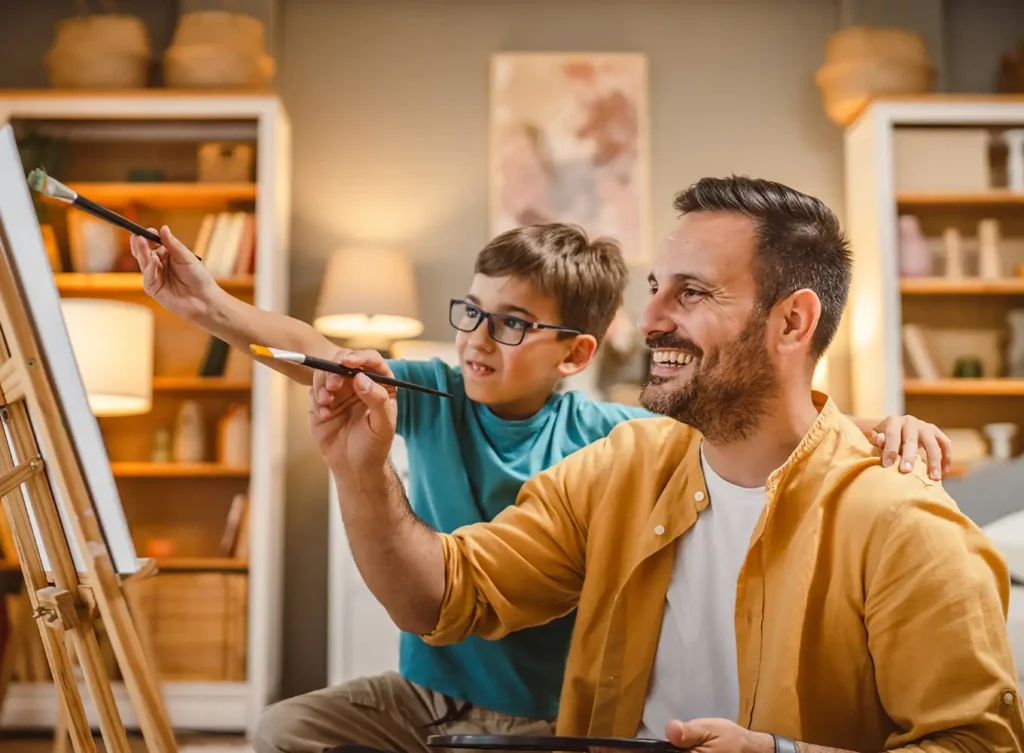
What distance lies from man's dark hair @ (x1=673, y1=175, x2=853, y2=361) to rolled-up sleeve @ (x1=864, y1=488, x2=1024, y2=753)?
313mm

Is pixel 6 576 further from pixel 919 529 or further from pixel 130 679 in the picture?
pixel 919 529

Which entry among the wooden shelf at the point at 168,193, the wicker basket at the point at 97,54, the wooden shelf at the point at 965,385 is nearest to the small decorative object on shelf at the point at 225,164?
the wooden shelf at the point at 168,193

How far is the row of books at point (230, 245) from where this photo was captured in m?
3.84

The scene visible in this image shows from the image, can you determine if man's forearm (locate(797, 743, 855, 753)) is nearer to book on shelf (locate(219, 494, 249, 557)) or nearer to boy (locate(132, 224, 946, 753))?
boy (locate(132, 224, 946, 753))

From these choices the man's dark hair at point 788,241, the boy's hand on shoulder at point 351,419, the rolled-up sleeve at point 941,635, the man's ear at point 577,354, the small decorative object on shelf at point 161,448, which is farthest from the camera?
the small decorative object on shelf at point 161,448

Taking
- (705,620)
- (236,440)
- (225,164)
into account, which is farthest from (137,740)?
(705,620)

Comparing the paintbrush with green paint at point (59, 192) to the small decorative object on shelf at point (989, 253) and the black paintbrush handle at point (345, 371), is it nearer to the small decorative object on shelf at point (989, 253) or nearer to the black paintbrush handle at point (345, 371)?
the black paintbrush handle at point (345, 371)

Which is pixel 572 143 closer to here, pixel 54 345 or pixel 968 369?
pixel 968 369

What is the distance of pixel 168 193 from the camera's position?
12.8 ft

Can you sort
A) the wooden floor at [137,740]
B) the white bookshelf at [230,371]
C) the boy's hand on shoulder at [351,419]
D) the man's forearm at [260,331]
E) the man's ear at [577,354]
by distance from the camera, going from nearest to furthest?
the boy's hand on shoulder at [351,419]
the man's forearm at [260,331]
the man's ear at [577,354]
the wooden floor at [137,740]
the white bookshelf at [230,371]

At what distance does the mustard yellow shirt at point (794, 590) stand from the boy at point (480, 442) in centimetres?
15

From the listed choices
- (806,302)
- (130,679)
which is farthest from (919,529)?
(130,679)

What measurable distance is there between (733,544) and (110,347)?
242 centimetres

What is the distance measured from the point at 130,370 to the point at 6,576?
1168 mm
